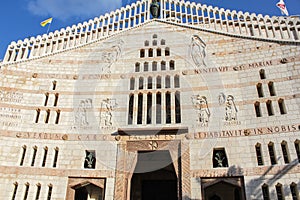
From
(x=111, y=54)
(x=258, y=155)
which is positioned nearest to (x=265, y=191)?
(x=258, y=155)

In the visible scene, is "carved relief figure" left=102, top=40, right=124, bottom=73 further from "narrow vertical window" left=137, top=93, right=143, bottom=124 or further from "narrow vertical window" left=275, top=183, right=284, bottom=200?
"narrow vertical window" left=275, top=183, right=284, bottom=200

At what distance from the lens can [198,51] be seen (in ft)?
50.8

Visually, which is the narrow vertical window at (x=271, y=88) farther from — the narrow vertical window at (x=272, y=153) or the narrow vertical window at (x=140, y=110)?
the narrow vertical window at (x=140, y=110)

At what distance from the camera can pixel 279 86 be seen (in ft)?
43.6

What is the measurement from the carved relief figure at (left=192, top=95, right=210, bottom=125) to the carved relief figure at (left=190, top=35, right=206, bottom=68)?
2.15m

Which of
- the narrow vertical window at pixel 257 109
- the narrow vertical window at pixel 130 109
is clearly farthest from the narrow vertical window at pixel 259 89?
the narrow vertical window at pixel 130 109

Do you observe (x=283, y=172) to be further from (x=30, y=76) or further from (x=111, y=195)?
(x=30, y=76)

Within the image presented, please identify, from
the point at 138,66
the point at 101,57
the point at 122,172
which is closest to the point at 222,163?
the point at 122,172

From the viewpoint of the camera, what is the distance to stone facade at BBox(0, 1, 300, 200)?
Result: 480 inches

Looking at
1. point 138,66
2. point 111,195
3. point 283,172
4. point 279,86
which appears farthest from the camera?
point 138,66

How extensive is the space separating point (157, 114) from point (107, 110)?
109 inches

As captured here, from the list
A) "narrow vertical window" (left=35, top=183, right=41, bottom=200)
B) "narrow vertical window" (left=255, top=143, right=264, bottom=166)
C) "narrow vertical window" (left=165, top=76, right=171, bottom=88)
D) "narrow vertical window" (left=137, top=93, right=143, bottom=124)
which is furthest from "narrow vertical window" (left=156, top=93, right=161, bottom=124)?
"narrow vertical window" (left=35, top=183, right=41, bottom=200)

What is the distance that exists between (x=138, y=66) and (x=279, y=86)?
308 inches

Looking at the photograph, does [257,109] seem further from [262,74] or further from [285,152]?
[285,152]
